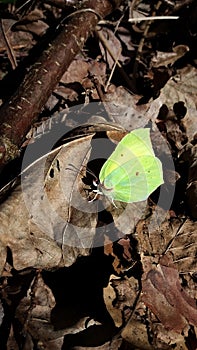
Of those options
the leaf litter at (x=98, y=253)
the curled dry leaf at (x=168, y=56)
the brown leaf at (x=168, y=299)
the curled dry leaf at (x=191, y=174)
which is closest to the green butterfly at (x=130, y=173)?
the leaf litter at (x=98, y=253)

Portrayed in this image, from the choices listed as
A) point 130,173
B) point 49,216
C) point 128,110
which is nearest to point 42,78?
point 128,110

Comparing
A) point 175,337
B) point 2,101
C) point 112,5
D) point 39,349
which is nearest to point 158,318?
point 175,337

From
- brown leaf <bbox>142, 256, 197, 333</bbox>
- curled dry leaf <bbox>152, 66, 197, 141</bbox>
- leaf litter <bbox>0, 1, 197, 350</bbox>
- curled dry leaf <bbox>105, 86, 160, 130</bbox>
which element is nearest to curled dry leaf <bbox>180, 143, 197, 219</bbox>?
leaf litter <bbox>0, 1, 197, 350</bbox>

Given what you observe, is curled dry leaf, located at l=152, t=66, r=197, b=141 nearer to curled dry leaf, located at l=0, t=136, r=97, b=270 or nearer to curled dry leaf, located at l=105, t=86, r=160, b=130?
curled dry leaf, located at l=105, t=86, r=160, b=130

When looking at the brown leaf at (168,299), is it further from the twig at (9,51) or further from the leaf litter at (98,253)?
the twig at (9,51)

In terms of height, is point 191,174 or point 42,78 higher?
point 42,78

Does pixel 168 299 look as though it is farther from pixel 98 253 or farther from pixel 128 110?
pixel 128 110
